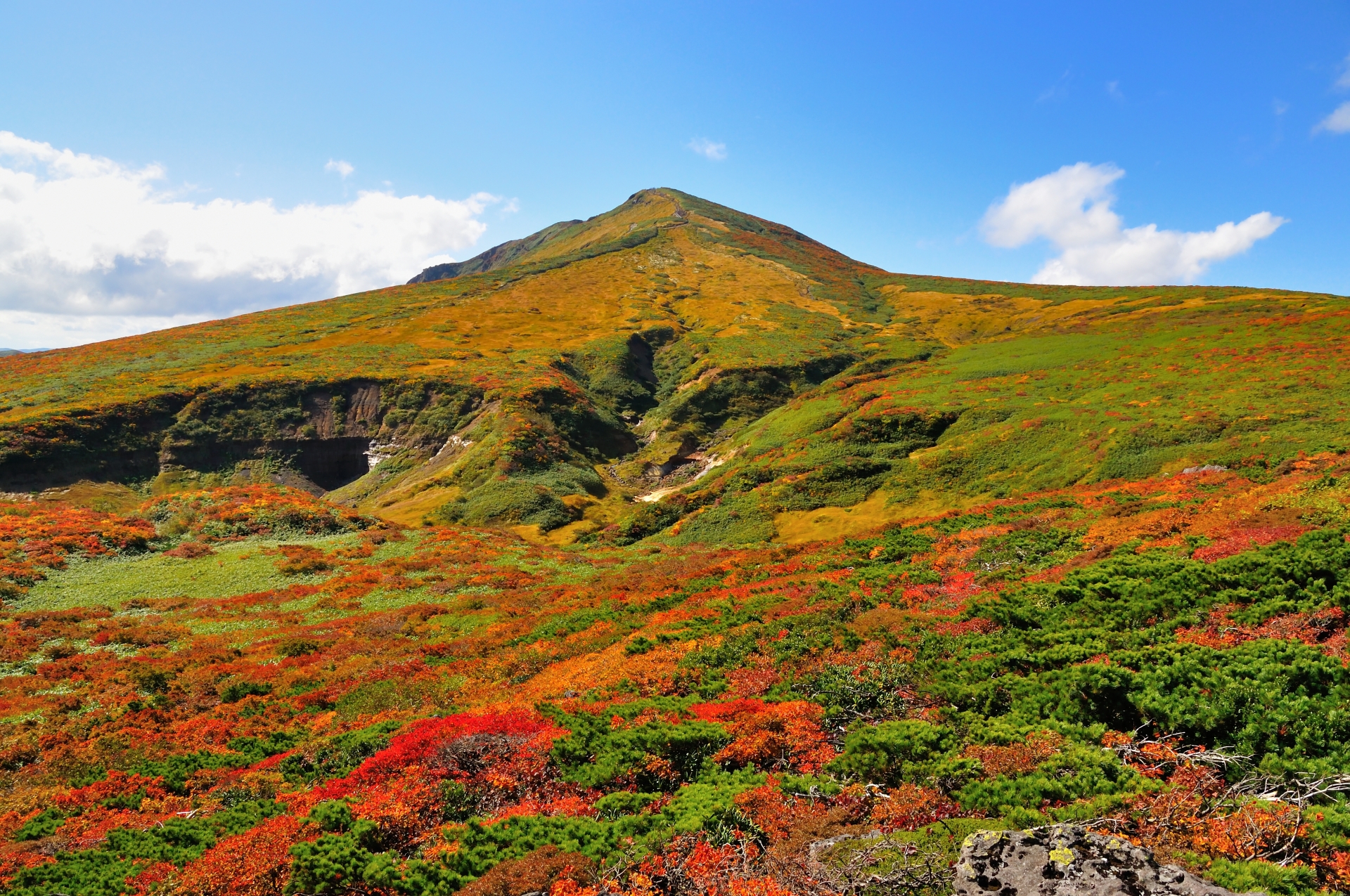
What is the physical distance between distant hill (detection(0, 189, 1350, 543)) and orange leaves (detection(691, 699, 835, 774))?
32.8m

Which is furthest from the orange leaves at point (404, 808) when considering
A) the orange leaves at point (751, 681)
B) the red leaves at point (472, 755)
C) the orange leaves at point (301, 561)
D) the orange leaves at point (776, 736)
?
the orange leaves at point (301, 561)

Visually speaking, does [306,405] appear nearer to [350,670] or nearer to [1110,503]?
[350,670]

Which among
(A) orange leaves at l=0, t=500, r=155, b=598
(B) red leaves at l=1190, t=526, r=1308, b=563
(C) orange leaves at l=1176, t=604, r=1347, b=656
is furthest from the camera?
(A) orange leaves at l=0, t=500, r=155, b=598

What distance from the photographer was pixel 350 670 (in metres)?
22.6

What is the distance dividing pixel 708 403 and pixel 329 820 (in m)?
85.6

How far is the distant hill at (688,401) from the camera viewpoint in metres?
47.4

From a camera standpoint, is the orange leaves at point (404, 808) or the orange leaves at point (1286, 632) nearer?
the orange leaves at point (404, 808)

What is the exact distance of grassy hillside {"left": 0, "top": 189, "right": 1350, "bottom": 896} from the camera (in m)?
9.08

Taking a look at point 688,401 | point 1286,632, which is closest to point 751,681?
point 1286,632

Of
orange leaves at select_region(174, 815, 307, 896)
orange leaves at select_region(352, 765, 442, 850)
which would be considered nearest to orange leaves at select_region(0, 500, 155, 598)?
orange leaves at select_region(174, 815, 307, 896)

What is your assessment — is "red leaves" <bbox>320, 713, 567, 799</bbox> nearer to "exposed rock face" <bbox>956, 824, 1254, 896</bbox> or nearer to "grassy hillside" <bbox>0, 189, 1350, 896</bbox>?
"grassy hillside" <bbox>0, 189, 1350, 896</bbox>

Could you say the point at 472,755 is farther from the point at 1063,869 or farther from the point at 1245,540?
the point at 1245,540

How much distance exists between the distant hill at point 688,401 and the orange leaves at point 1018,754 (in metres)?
34.2

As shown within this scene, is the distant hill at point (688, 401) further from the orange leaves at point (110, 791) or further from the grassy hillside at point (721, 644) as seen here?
the orange leaves at point (110, 791)
